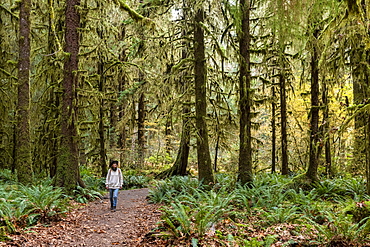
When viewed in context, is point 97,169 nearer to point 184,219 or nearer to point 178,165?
point 178,165

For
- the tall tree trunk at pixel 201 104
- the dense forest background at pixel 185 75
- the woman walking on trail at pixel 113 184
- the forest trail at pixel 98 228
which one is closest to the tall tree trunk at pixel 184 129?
the dense forest background at pixel 185 75

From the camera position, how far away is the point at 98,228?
22.4ft

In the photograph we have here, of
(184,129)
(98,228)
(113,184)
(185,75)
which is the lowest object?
(98,228)

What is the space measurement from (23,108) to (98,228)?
212 inches

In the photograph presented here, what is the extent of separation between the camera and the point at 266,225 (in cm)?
610

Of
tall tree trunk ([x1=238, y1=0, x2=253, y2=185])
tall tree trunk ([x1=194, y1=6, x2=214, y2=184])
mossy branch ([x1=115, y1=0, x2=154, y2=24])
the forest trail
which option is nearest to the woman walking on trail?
the forest trail

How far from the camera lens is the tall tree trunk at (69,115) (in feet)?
32.1

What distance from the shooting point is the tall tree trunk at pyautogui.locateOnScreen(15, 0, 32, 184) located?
368 inches

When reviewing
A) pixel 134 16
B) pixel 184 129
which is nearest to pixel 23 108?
pixel 134 16

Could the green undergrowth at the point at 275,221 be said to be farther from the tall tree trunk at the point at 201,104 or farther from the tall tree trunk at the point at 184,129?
the tall tree trunk at the point at 184,129

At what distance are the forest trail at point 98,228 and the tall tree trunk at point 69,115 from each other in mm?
1422

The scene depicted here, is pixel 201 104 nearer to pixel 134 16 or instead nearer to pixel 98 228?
pixel 134 16

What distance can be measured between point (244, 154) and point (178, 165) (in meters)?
4.95

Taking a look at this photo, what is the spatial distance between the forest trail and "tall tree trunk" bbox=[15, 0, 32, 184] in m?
2.66
